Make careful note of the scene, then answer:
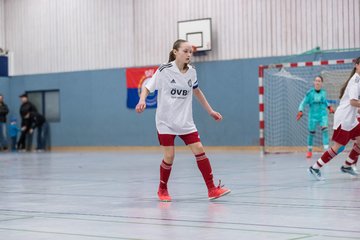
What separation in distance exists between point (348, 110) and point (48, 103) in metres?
21.9

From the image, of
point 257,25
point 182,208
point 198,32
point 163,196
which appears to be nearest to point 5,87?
point 198,32

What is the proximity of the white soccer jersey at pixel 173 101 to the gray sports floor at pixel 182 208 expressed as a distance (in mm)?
925

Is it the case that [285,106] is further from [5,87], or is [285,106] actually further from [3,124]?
[5,87]

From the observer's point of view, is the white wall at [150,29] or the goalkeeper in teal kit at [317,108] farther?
the white wall at [150,29]

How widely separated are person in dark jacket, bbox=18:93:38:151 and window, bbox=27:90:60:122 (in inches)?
22.9

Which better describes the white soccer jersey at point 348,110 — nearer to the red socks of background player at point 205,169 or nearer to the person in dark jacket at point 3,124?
the red socks of background player at point 205,169

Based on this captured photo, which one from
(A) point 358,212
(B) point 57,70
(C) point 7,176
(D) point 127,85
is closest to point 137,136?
(D) point 127,85

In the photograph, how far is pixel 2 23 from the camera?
32.4m

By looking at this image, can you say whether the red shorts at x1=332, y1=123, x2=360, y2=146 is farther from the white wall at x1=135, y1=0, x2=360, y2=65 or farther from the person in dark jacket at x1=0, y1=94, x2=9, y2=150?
the person in dark jacket at x1=0, y1=94, x2=9, y2=150

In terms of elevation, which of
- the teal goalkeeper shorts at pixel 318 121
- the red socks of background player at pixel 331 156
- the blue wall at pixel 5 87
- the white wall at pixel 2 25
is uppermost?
the white wall at pixel 2 25

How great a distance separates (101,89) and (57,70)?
2702mm

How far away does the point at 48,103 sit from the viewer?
31281 mm

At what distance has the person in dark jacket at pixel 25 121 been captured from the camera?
98.6 feet

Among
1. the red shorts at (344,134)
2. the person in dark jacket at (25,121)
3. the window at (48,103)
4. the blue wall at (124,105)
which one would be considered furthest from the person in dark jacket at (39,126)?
the red shorts at (344,134)
